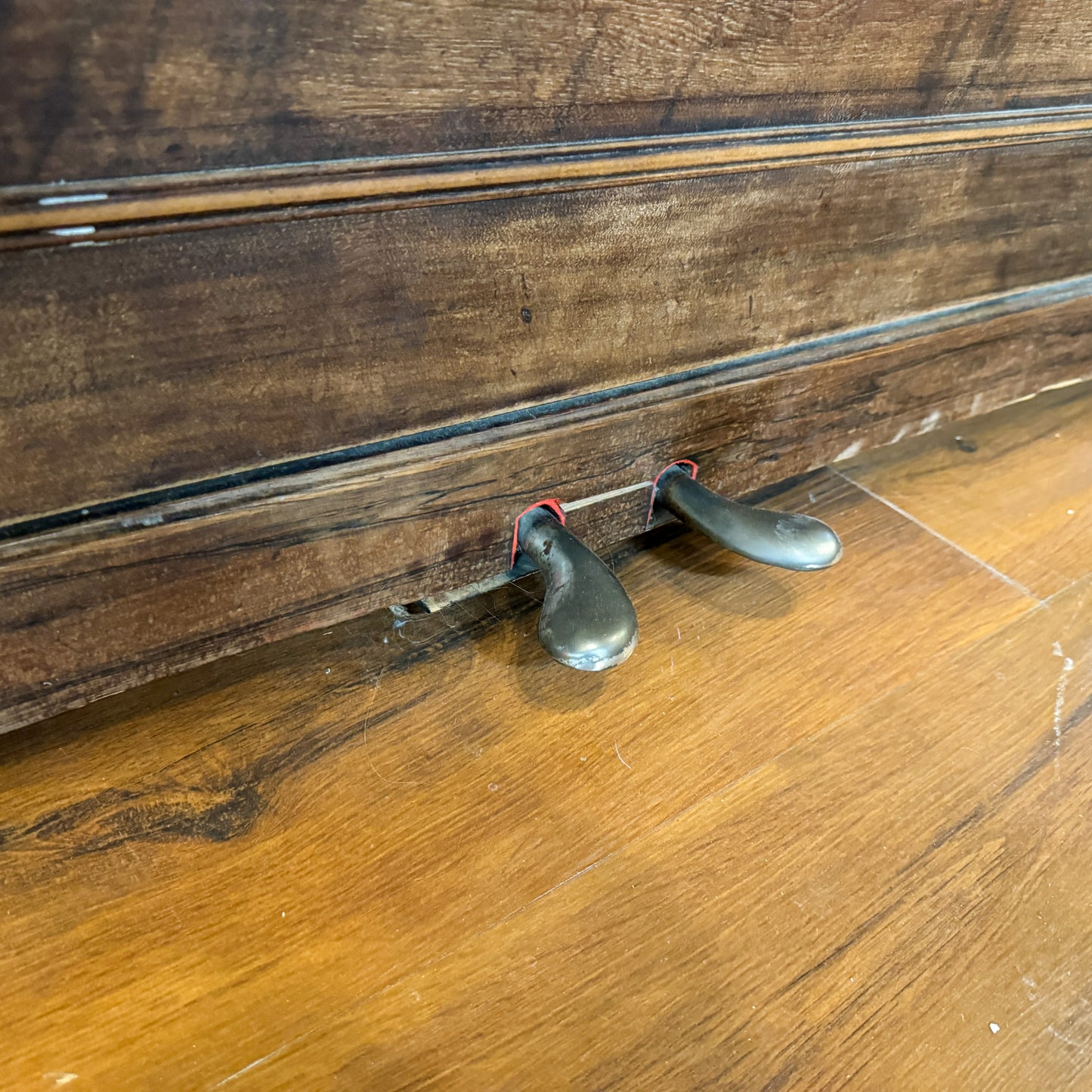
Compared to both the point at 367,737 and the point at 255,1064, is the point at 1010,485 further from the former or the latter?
the point at 255,1064

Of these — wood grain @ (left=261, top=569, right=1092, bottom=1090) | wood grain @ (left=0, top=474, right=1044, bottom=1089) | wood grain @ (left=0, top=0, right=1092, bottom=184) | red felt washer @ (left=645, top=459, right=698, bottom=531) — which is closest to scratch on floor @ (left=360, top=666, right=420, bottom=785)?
wood grain @ (left=0, top=474, right=1044, bottom=1089)

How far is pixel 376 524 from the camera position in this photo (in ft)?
1.74

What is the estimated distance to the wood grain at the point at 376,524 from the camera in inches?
17.9

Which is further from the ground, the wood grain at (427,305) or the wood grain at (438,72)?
the wood grain at (438,72)

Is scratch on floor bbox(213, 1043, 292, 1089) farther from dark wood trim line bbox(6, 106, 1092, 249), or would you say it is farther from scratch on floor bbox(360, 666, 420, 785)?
dark wood trim line bbox(6, 106, 1092, 249)

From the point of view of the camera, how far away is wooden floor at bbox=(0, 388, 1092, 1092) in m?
0.42

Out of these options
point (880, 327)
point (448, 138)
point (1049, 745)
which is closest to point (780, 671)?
point (1049, 745)

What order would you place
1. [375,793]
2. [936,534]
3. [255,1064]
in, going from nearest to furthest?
[255,1064] → [375,793] → [936,534]

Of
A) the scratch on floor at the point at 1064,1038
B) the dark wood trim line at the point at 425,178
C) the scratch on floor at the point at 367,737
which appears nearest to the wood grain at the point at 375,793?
the scratch on floor at the point at 367,737

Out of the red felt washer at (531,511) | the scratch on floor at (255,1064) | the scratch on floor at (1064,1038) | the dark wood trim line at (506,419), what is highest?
the dark wood trim line at (506,419)

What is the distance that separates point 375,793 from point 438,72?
1.31 feet

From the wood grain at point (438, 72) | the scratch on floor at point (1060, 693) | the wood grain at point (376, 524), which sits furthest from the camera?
the scratch on floor at point (1060, 693)

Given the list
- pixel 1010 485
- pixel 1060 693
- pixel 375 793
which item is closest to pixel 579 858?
pixel 375 793

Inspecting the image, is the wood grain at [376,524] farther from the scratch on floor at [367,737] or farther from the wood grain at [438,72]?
the wood grain at [438,72]
